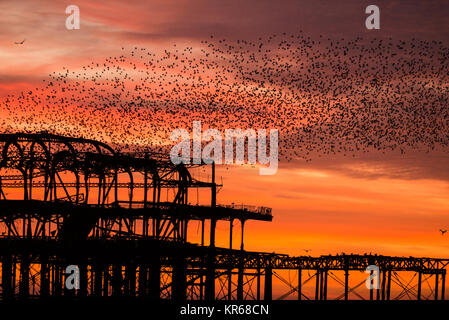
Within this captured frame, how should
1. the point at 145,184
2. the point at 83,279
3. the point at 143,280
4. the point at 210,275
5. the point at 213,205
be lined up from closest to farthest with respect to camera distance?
the point at 83,279 → the point at 145,184 → the point at 143,280 → the point at 210,275 → the point at 213,205

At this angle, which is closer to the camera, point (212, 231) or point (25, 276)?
point (25, 276)

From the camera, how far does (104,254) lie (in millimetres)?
71812

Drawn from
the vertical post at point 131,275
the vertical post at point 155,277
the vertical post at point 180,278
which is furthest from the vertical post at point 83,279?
the vertical post at point 180,278

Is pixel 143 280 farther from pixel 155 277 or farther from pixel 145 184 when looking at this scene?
pixel 145 184

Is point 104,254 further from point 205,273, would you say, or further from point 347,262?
point 347,262

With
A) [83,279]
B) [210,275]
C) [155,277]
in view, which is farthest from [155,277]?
[210,275]

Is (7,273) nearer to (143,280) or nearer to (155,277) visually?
(143,280)

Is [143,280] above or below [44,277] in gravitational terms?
above

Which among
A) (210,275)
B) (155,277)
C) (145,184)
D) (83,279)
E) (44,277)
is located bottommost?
(210,275)

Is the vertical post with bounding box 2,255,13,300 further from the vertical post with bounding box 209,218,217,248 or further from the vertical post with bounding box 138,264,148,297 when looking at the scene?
the vertical post with bounding box 209,218,217,248

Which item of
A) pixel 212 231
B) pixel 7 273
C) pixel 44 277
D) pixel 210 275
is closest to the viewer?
pixel 44 277
